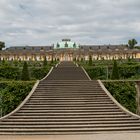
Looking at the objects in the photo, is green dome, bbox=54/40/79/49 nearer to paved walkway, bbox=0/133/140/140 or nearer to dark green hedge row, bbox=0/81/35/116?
dark green hedge row, bbox=0/81/35/116

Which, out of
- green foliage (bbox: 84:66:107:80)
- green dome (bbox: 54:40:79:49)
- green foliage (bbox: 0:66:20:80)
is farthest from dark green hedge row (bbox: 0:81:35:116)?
green dome (bbox: 54:40:79:49)

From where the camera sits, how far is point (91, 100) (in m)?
20.9

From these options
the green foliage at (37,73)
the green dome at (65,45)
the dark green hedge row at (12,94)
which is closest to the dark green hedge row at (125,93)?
the dark green hedge row at (12,94)

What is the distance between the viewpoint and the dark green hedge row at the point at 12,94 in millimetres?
22297

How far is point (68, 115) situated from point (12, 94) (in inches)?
230

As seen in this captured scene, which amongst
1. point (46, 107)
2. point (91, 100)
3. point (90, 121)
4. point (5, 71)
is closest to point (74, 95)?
point (91, 100)

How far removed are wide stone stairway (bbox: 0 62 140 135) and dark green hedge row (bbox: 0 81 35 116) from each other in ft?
2.61

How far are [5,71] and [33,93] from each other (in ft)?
41.2

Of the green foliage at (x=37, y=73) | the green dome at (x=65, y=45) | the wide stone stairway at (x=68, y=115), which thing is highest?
the green dome at (x=65, y=45)

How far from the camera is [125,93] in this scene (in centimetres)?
2341

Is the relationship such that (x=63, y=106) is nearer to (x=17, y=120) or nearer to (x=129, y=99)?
(x=17, y=120)

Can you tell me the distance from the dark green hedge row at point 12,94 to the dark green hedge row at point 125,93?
4959 millimetres

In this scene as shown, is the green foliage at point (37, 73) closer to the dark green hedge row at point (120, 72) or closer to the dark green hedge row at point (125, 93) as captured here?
the dark green hedge row at point (120, 72)

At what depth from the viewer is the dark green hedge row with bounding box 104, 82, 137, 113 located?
23.2m
